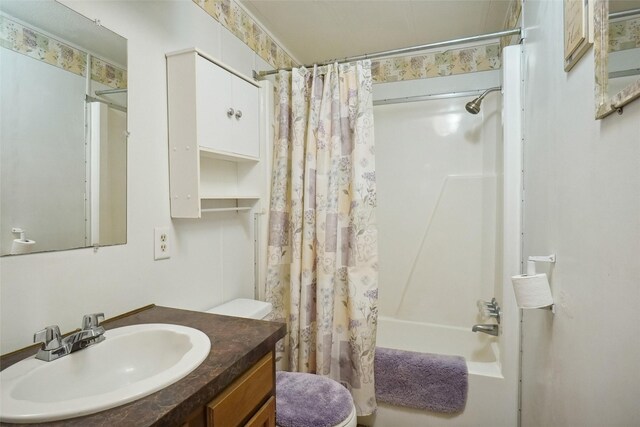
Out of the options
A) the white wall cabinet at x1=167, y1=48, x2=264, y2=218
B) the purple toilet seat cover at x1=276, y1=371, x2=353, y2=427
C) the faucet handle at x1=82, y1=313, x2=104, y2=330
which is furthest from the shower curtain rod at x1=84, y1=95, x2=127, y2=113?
the purple toilet seat cover at x1=276, y1=371, x2=353, y2=427

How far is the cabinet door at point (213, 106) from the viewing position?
4.30ft

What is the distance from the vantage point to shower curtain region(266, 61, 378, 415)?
1.67 metres

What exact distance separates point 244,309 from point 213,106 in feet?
3.18

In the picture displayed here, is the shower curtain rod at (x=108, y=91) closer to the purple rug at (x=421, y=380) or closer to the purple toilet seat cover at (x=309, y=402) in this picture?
the purple toilet seat cover at (x=309, y=402)

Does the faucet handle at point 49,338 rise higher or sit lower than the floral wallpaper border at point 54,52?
lower

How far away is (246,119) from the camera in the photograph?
5.35 feet

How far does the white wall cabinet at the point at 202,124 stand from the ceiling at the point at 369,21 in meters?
0.62

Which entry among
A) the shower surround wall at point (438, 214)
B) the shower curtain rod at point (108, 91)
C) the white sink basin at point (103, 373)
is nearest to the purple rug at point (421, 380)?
the shower surround wall at point (438, 214)

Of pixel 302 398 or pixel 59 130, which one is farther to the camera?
pixel 302 398

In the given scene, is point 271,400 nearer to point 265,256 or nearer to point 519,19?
point 265,256

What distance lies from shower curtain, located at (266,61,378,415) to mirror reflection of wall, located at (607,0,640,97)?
1050 millimetres

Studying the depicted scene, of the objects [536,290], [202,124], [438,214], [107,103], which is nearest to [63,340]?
[107,103]

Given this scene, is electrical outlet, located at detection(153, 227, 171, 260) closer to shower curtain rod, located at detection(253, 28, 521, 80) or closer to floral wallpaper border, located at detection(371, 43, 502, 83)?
shower curtain rod, located at detection(253, 28, 521, 80)

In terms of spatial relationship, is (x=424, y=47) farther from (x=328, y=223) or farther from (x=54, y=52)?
(x=54, y=52)
